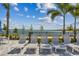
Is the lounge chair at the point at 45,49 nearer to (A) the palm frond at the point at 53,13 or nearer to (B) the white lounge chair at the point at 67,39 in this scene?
(B) the white lounge chair at the point at 67,39

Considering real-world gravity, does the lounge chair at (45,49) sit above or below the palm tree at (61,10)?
below

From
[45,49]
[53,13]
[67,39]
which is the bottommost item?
[45,49]

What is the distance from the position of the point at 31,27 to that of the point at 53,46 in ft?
2.11

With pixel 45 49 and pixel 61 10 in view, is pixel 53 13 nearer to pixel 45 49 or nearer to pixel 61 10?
pixel 61 10

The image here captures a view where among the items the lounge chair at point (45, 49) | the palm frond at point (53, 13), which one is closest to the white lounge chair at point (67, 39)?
the lounge chair at point (45, 49)

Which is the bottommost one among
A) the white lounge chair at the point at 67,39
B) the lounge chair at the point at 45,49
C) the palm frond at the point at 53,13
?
the lounge chair at the point at 45,49

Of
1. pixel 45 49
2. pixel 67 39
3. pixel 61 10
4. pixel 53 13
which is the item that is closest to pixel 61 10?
pixel 61 10

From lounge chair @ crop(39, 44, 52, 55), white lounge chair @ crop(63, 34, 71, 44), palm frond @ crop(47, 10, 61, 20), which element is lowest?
lounge chair @ crop(39, 44, 52, 55)

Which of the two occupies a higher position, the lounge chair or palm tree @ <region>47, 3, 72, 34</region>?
palm tree @ <region>47, 3, 72, 34</region>

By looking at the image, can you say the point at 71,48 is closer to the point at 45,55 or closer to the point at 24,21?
the point at 45,55

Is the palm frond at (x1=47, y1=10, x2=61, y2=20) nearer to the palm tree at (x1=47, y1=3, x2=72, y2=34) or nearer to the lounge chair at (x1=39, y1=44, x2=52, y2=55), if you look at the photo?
the palm tree at (x1=47, y1=3, x2=72, y2=34)

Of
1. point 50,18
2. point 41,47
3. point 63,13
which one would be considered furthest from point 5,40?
point 63,13

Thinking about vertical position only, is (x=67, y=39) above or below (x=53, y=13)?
below

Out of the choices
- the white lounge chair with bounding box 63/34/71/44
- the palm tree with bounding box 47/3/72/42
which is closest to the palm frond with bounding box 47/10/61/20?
the palm tree with bounding box 47/3/72/42
